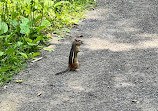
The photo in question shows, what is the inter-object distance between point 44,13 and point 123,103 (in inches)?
137

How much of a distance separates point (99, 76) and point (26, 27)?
179 centimetres

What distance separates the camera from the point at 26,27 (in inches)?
242

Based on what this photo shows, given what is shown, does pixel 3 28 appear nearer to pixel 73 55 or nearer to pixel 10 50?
pixel 10 50

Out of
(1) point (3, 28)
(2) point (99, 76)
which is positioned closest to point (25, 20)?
(1) point (3, 28)

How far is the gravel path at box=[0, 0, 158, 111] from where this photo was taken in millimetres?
4500

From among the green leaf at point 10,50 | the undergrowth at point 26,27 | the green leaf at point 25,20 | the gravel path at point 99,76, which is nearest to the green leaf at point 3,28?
the undergrowth at point 26,27

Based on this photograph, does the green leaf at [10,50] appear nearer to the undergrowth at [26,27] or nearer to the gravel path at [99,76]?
the undergrowth at [26,27]

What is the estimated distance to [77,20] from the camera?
763 cm

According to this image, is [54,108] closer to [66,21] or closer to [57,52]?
[57,52]

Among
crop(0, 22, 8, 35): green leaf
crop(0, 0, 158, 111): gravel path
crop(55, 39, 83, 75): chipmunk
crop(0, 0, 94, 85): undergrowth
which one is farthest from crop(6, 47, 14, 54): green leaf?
crop(55, 39, 83, 75): chipmunk

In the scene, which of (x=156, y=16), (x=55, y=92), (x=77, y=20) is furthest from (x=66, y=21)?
(x=55, y=92)

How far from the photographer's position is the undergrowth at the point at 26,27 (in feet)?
18.1

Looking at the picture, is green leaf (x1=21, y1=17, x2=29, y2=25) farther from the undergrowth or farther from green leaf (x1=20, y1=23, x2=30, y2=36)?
green leaf (x1=20, y1=23, x2=30, y2=36)

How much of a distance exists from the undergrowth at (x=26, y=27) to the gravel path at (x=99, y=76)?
0.75 ft
